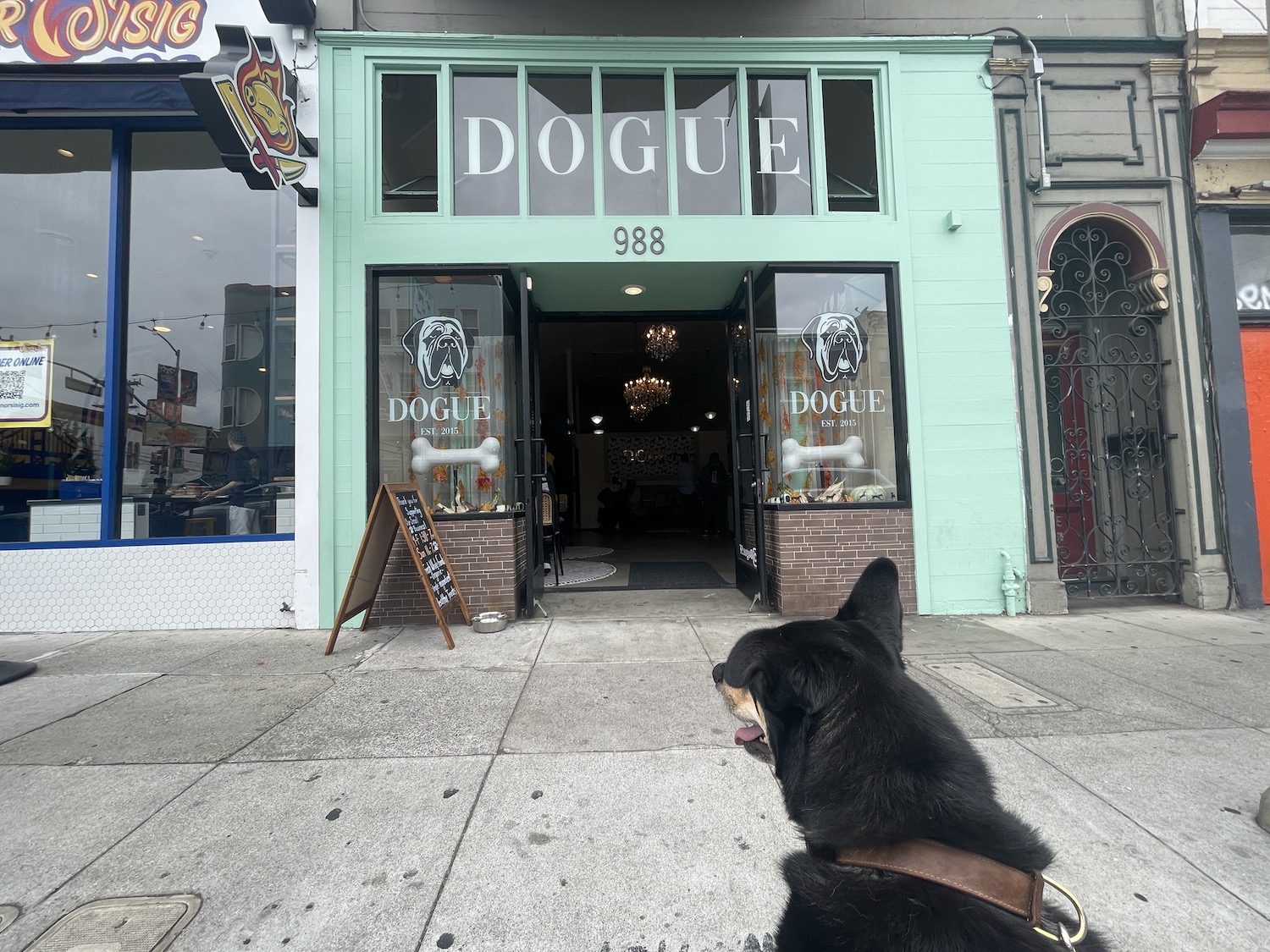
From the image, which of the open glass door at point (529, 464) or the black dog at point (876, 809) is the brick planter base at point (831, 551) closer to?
the open glass door at point (529, 464)

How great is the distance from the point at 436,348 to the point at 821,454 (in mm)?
4107

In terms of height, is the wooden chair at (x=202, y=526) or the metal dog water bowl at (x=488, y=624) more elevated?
the wooden chair at (x=202, y=526)

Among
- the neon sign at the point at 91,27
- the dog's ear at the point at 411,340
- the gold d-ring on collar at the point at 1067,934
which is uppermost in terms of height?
the neon sign at the point at 91,27

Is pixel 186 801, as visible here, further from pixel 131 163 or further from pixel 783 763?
pixel 131 163

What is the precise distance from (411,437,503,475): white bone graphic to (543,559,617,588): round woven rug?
179 centimetres

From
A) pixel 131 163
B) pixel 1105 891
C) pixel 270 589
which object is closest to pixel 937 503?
pixel 1105 891

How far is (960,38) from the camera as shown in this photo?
5820 mm

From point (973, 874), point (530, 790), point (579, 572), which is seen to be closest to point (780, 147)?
point (579, 572)

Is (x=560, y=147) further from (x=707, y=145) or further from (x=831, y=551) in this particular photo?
(x=831, y=551)

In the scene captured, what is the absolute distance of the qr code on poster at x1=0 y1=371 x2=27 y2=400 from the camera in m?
5.68

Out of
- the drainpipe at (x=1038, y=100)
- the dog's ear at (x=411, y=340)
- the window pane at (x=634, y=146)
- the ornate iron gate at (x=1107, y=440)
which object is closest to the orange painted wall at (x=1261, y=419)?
the ornate iron gate at (x=1107, y=440)

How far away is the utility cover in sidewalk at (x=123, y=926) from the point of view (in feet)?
5.61

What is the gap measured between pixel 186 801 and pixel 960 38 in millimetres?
8656

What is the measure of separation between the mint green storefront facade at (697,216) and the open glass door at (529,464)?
125 millimetres
